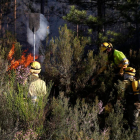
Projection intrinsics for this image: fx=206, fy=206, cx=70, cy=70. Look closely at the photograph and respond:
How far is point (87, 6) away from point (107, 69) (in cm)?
710

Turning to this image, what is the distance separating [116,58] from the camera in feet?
20.7

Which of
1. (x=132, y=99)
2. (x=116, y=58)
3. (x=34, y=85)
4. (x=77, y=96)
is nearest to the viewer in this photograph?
(x=34, y=85)

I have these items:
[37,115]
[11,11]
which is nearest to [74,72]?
[37,115]

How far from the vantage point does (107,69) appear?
668 centimetres

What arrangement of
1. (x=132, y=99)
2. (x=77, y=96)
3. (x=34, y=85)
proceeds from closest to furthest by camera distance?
(x=34, y=85) → (x=132, y=99) → (x=77, y=96)

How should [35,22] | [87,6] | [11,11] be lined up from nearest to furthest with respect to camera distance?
[35,22]
[87,6]
[11,11]

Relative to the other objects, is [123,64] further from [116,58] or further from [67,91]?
[67,91]

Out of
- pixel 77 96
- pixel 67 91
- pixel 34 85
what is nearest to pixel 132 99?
pixel 77 96

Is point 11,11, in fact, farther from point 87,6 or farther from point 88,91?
point 88,91

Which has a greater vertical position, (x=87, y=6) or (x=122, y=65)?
(x=87, y=6)

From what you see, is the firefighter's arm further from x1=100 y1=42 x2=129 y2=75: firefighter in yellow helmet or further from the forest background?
the forest background

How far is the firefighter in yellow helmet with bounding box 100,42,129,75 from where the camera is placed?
609 cm

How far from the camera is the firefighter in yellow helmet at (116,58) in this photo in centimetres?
609

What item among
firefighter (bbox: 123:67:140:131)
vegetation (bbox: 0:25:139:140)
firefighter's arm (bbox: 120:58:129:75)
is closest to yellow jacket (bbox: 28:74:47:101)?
vegetation (bbox: 0:25:139:140)
